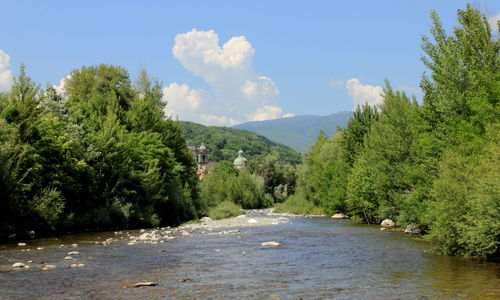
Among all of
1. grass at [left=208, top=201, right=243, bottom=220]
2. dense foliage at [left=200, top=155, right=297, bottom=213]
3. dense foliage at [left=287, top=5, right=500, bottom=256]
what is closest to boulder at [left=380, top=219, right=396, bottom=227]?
dense foliage at [left=287, top=5, right=500, bottom=256]

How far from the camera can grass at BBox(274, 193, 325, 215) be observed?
8312 cm

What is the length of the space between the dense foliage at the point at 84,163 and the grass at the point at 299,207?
2219cm

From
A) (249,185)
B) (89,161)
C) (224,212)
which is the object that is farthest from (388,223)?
(249,185)

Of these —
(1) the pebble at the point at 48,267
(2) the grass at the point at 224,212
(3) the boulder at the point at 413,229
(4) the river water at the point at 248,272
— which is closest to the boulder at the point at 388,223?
(3) the boulder at the point at 413,229

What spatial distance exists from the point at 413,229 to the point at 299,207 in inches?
1887

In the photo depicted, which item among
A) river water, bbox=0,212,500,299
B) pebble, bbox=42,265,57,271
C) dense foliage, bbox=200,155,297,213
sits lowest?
river water, bbox=0,212,500,299

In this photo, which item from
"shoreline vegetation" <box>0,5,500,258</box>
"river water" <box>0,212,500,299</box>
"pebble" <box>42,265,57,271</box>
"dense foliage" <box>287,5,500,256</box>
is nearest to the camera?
"river water" <box>0,212,500,299</box>

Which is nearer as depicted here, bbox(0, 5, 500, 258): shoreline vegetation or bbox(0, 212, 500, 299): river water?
bbox(0, 212, 500, 299): river water

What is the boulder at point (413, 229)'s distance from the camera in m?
40.2

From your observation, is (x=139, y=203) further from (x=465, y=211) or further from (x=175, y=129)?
(x=465, y=211)

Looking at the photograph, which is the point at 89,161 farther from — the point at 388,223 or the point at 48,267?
the point at 388,223

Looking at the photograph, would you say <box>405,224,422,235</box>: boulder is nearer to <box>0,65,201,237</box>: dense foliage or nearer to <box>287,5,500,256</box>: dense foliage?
<box>287,5,500,256</box>: dense foliage

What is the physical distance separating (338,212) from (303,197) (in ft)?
61.8

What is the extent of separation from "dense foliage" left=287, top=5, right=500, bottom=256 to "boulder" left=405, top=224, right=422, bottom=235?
0.60 metres
